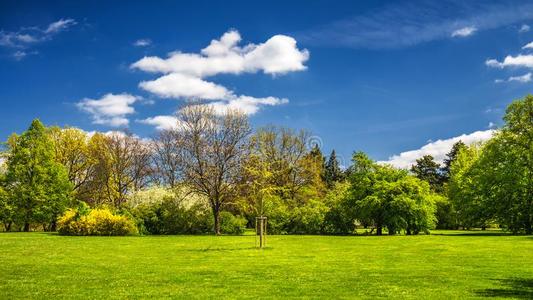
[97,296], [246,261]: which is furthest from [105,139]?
[97,296]

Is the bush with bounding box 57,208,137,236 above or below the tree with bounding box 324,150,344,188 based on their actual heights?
below

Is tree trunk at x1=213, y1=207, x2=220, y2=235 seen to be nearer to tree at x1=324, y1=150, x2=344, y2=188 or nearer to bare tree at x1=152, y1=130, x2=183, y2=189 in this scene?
bare tree at x1=152, y1=130, x2=183, y2=189

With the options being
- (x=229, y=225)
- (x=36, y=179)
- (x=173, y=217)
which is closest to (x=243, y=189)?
(x=229, y=225)

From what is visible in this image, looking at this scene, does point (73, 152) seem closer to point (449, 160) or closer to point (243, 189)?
point (243, 189)

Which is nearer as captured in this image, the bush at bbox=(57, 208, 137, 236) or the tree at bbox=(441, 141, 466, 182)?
the bush at bbox=(57, 208, 137, 236)

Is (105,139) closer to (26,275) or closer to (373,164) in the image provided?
(373,164)

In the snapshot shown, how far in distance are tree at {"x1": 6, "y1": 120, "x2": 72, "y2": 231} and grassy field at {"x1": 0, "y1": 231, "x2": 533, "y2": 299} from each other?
32.9m

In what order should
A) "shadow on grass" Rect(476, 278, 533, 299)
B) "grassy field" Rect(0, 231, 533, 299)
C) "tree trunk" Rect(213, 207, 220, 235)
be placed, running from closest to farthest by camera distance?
"shadow on grass" Rect(476, 278, 533, 299)
"grassy field" Rect(0, 231, 533, 299)
"tree trunk" Rect(213, 207, 220, 235)

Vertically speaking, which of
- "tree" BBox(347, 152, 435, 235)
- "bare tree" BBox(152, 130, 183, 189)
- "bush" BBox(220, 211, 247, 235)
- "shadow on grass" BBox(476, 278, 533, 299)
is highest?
"bare tree" BBox(152, 130, 183, 189)

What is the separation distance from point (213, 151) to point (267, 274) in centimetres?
3507

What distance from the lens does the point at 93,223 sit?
4494cm

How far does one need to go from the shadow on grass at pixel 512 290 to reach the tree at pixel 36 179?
51.7 m

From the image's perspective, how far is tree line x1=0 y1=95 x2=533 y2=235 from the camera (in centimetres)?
4528

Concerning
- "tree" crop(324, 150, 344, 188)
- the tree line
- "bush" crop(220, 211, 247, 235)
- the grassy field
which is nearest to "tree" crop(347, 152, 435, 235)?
the tree line
